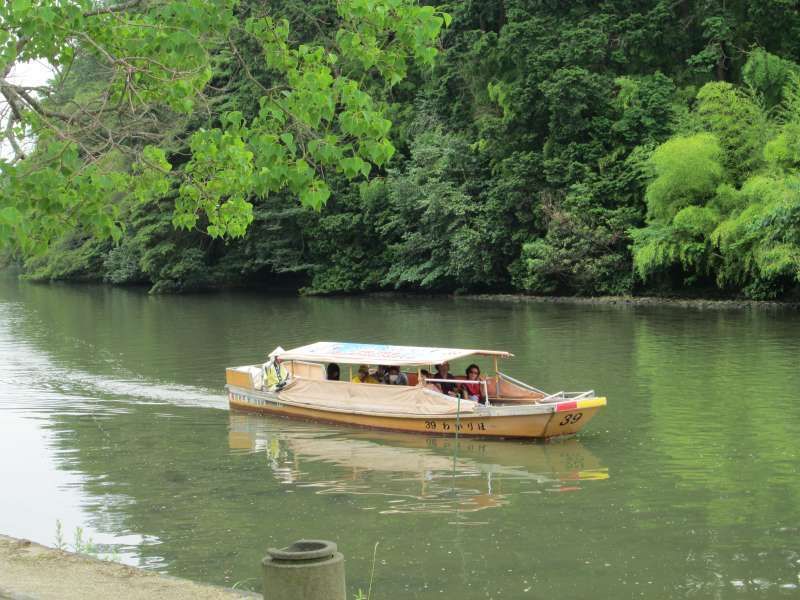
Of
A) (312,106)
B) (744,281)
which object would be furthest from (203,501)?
(744,281)

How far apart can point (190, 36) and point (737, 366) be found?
20.6 metres

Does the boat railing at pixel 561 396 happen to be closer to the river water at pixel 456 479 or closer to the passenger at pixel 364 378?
the river water at pixel 456 479

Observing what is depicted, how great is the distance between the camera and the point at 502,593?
11102 millimetres

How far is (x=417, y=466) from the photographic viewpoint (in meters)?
17.7

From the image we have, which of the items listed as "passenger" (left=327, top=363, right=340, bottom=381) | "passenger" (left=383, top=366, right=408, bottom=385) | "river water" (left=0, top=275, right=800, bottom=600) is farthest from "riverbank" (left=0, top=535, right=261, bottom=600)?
"passenger" (left=327, top=363, right=340, bottom=381)

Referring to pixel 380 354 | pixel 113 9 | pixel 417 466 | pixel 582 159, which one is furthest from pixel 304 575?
pixel 582 159

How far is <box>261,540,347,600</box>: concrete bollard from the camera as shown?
6.46 metres

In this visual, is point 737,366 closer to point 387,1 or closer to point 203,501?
point 203,501

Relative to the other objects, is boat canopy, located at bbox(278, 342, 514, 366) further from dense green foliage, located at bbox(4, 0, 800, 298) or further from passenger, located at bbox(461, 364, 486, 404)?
dense green foliage, located at bbox(4, 0, 800, 298)

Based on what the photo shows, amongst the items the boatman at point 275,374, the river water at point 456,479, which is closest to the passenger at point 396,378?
the river water at point 456,479

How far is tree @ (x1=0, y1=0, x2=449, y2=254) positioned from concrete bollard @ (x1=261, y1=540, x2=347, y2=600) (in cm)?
367

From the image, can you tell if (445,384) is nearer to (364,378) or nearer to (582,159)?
(364,378)

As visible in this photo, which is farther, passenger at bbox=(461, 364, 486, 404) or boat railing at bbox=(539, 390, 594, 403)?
passenger at bbox=(461, 364, 486, 404)

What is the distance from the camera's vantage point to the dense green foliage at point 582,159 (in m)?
41.5
